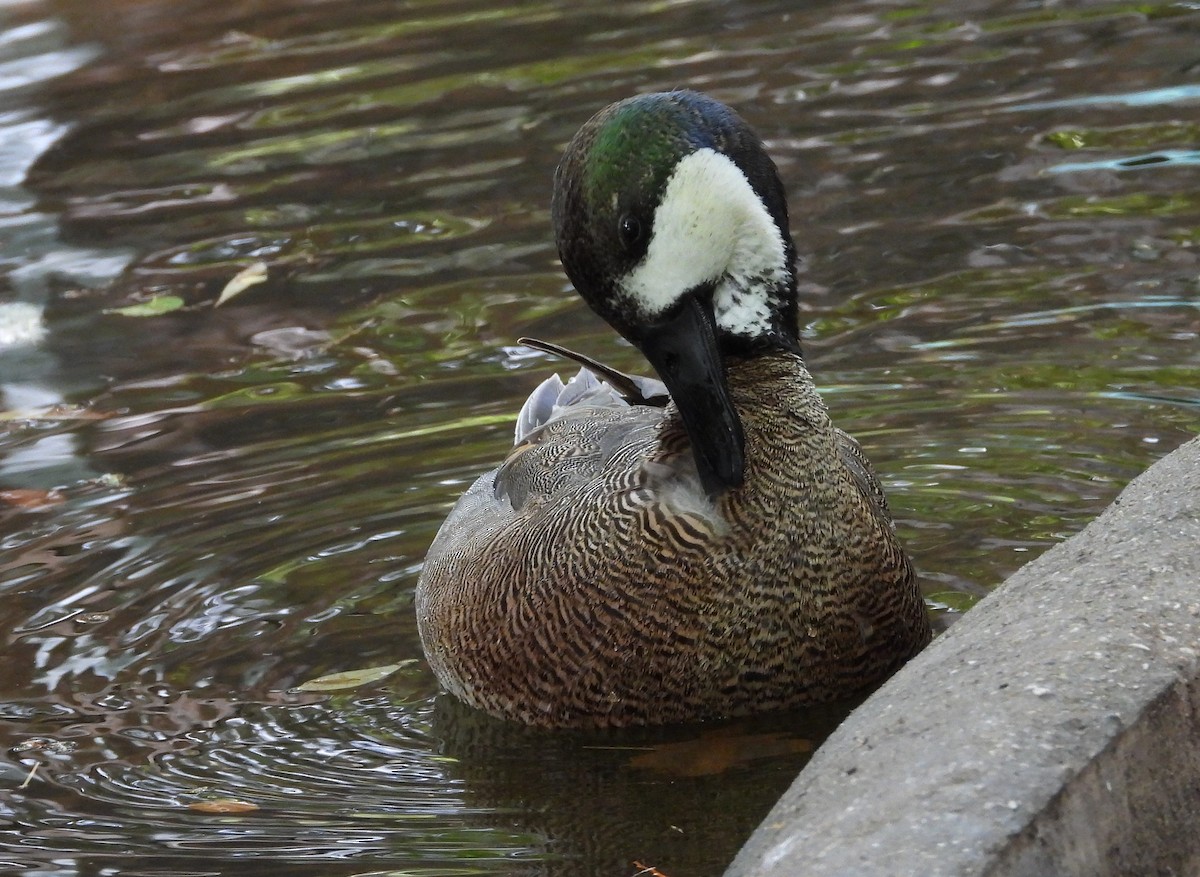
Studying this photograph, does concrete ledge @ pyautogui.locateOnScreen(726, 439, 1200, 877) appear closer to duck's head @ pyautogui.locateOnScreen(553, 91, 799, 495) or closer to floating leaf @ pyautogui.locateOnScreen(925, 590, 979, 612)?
duck's head @ pyautogui.locateOnScreen(553, 91, 799, 495)

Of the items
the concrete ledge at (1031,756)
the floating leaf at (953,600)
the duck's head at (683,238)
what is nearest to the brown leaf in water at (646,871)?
the concrete ledge at (1031,756)

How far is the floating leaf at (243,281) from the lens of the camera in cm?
927

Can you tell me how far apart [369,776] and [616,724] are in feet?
2.20

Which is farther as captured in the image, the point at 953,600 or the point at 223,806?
the point at 953,600

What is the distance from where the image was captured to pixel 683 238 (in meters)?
4.79

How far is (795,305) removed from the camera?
203 inches

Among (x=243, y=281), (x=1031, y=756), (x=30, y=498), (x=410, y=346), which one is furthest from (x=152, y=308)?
(x=1031, y=756)

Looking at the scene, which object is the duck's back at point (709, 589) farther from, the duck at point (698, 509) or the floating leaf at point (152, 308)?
the floating leaf at point (152, 308)

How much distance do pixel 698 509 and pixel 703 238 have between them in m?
0.71

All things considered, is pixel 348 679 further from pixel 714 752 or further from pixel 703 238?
pixel 703 238

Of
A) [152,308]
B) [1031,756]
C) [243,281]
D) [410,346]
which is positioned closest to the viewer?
[1031,756]

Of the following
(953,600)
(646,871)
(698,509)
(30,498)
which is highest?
(698,509)

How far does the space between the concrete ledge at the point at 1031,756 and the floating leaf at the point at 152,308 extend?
226 inches

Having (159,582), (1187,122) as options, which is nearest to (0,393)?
(159,582)
